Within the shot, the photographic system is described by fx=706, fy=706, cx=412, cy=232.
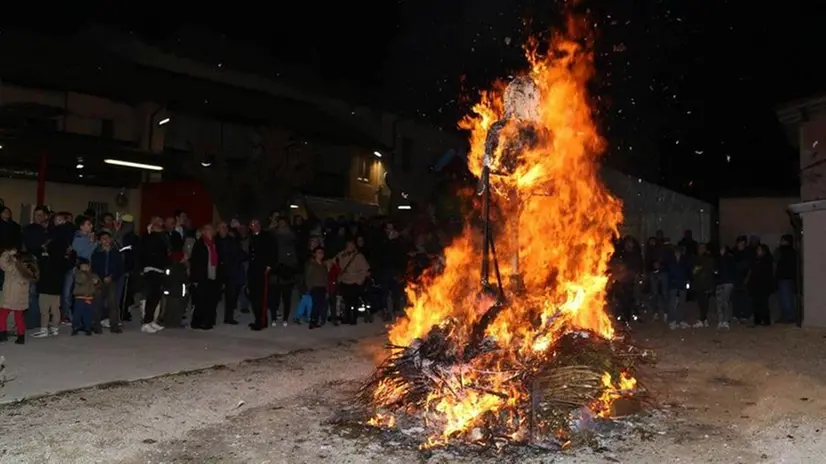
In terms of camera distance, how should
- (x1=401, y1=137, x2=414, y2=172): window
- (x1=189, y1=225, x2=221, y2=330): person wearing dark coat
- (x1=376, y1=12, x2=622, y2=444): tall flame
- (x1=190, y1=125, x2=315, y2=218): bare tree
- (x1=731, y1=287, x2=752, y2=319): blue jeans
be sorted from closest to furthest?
(x1=376, y1=12, x2=622, y2=444): tall flame
(x1=189, y1=225, x2=221, y2=330): person wearing dark coat
(x1=731, y1=287, x2=752, y2=319): blue jeans
(x1=190, y1=125, x2=315, y2=218): bare tree
(x1=401, y1=137, x2=414, y2=172): window

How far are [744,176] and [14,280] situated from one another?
30.3 meters

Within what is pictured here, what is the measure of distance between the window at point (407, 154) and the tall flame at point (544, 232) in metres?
23.9

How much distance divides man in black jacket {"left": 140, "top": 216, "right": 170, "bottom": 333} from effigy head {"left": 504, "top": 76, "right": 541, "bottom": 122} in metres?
6.29

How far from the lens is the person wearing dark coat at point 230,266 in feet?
39.3

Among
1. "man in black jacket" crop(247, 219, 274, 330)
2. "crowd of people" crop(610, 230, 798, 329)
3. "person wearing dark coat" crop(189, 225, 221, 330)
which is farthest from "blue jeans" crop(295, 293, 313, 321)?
"crowd of people" crop(610, 230, 798, 329)

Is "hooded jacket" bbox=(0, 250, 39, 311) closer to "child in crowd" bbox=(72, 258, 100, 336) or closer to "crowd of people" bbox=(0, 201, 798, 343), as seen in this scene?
"crowd of people" bbox=(0, 201, 798, 343)

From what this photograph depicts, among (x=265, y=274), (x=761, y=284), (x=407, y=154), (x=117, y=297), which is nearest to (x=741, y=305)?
(x=761, y=284)

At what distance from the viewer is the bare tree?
21.8 metres

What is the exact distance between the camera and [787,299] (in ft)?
47.1

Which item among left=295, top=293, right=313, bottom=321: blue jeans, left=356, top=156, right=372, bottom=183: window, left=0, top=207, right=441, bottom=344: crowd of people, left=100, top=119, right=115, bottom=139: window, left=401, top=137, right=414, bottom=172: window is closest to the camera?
left=0, top=207, right=441, bottom=344: crowd of people

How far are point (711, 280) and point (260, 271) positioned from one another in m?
8.75

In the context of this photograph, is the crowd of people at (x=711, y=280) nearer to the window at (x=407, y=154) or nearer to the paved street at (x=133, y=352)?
the paved street at (x=133, y=352)

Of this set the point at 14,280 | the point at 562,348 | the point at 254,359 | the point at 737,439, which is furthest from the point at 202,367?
the point at 737,439

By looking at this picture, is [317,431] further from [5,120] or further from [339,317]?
[5,120]
